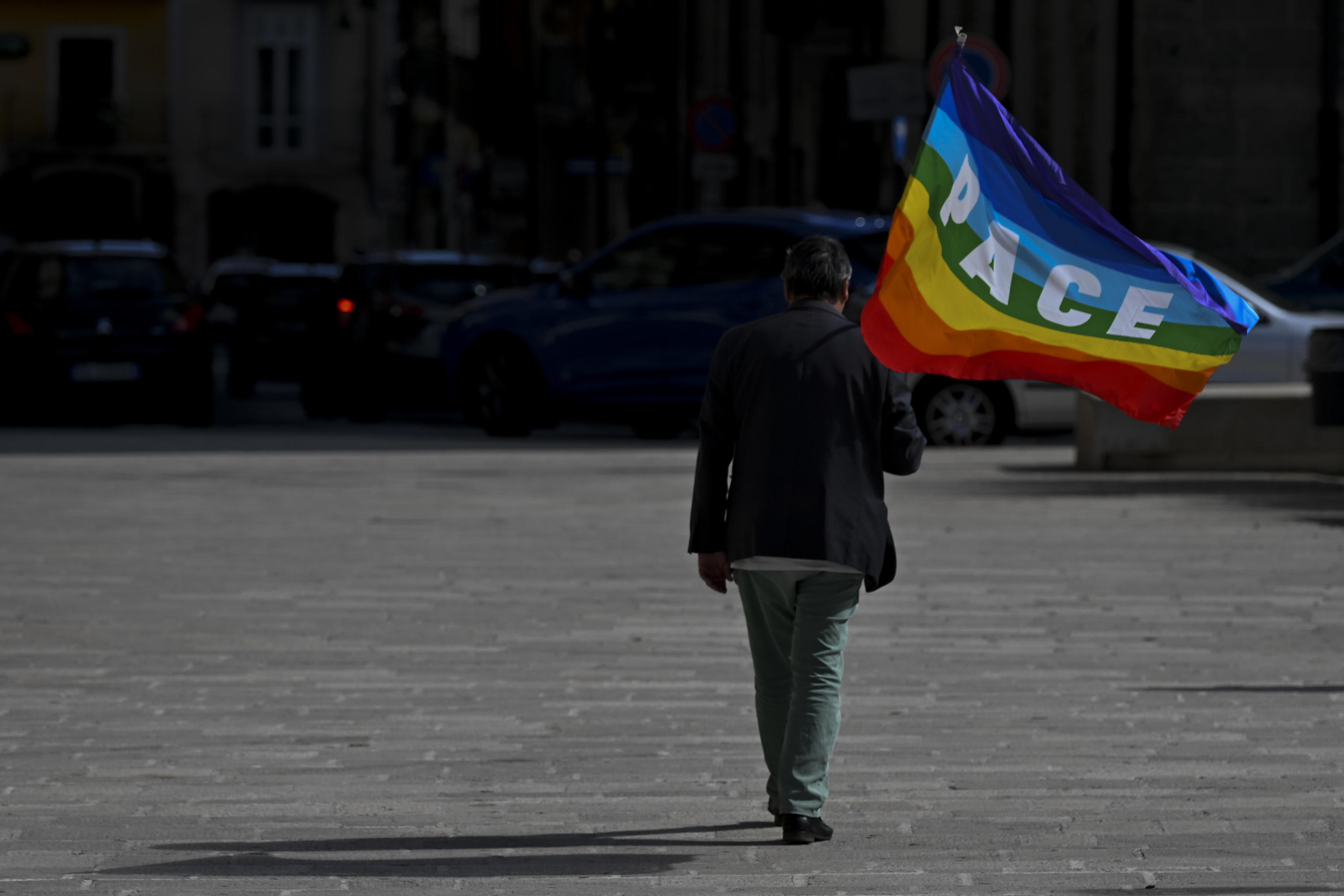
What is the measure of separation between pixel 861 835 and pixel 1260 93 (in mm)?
20833

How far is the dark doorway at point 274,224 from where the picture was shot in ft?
208

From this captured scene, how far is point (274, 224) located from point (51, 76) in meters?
6.00

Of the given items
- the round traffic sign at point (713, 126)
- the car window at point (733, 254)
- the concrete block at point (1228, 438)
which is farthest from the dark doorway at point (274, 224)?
the concrete block at point (1228, 438)

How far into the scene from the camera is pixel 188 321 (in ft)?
78.8

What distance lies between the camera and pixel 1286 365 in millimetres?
19625

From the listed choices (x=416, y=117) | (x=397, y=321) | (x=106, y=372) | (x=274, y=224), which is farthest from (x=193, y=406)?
(x=274, y=224)

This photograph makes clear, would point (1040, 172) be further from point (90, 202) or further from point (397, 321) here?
point (90, 202)

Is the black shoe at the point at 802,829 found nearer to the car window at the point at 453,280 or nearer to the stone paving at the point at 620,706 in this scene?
the stone paving at the point at 620,706

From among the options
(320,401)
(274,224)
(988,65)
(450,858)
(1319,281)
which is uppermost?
(988,65)

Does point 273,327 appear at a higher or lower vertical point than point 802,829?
lower

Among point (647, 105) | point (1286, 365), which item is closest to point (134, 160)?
point (647, 105)

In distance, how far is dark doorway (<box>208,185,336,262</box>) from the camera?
63500 millimetres

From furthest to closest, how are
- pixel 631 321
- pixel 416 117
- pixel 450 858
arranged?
pixel 416 117, pixel 631 321, pixel 450 858

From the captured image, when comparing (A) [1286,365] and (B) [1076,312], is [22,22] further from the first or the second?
(B) [1076,312]
